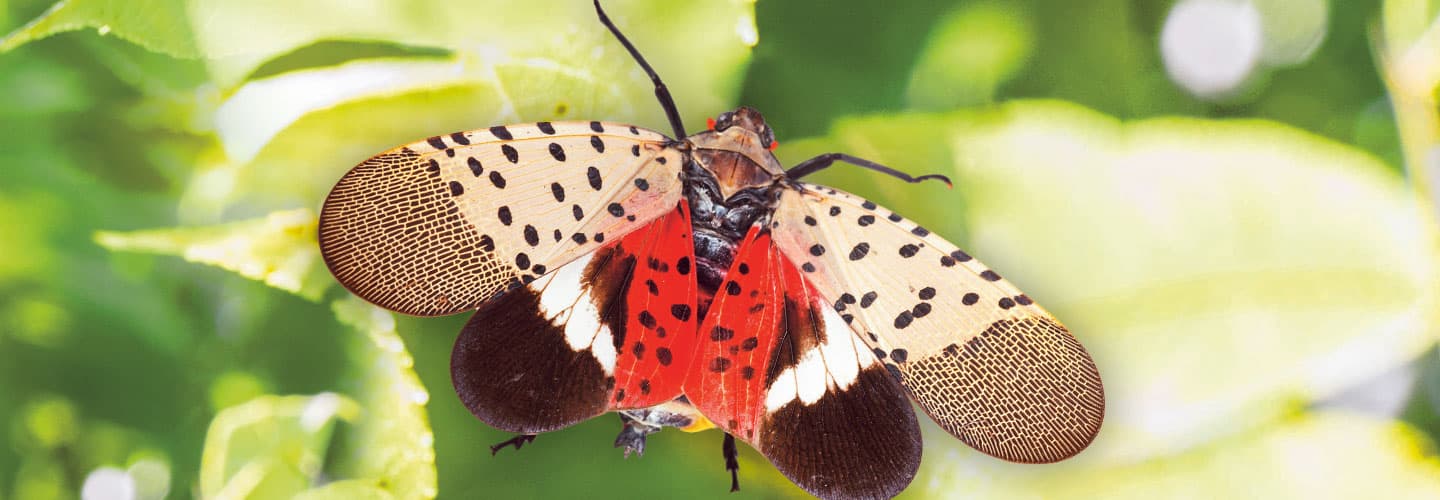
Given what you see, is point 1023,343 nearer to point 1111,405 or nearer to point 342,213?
point 1111,405

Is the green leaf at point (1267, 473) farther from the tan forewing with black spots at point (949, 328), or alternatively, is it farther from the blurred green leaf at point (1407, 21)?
the blurred green leaf at point (1407, 21)

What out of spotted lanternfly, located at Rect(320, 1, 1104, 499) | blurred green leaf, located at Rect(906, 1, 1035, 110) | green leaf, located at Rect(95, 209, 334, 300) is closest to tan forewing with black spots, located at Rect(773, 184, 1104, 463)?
spotted lanternfly, located at Rect(320, 1, 1104, 499)

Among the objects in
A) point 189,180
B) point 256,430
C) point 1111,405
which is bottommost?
point 1111,405

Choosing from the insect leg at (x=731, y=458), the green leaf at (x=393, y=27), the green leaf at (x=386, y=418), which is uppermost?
the green leaf at (x=393, y=27)

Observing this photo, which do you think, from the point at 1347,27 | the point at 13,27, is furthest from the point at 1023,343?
the point at 13,27

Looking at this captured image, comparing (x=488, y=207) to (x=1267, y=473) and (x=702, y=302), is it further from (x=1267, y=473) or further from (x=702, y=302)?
(x=1267, y=473)

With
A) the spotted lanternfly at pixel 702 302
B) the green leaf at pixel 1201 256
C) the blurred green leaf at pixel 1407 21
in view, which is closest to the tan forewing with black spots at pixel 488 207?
the spotted lanternfly at pixel 702 302
